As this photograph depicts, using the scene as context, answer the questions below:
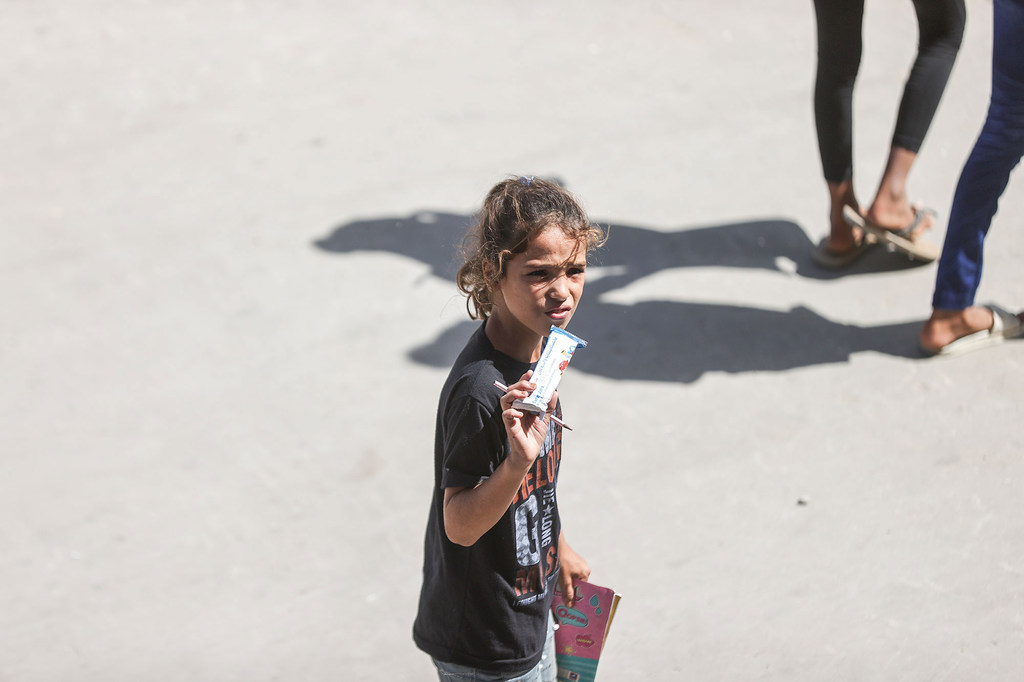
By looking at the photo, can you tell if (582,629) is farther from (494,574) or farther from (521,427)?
(521,427)

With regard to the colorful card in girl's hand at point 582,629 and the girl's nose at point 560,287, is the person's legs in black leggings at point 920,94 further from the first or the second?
the girl's nose at point 560,287

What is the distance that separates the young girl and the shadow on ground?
1.67 meters

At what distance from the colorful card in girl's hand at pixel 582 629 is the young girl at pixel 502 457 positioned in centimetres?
12

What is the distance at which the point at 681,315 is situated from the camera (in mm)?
4020

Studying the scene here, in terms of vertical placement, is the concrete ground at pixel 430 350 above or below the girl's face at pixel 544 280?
below

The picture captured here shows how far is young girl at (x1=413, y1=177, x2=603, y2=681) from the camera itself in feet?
5.63

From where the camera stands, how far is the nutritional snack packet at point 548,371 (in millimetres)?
1612

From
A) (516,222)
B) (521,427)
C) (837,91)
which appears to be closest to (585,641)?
(521,427)

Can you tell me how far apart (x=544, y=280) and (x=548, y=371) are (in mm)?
221

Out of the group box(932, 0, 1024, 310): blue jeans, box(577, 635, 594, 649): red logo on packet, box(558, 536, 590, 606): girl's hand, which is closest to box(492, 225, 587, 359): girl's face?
box(558, 536, 590, 606): girl's hand

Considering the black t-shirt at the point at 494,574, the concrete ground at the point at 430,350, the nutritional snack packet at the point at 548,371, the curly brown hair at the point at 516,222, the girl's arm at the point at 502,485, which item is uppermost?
the curly brown hair at the point at 516,222

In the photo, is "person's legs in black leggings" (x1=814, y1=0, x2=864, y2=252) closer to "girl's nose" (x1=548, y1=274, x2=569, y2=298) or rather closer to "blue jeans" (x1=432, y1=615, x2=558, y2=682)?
"girl's nose" (x1=548, y1=274, x2=569, y2=298)

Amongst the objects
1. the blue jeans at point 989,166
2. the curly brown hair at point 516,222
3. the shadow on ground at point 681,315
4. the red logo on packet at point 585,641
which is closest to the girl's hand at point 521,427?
the curly brown hair at point 516,222

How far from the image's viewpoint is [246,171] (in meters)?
4.99
